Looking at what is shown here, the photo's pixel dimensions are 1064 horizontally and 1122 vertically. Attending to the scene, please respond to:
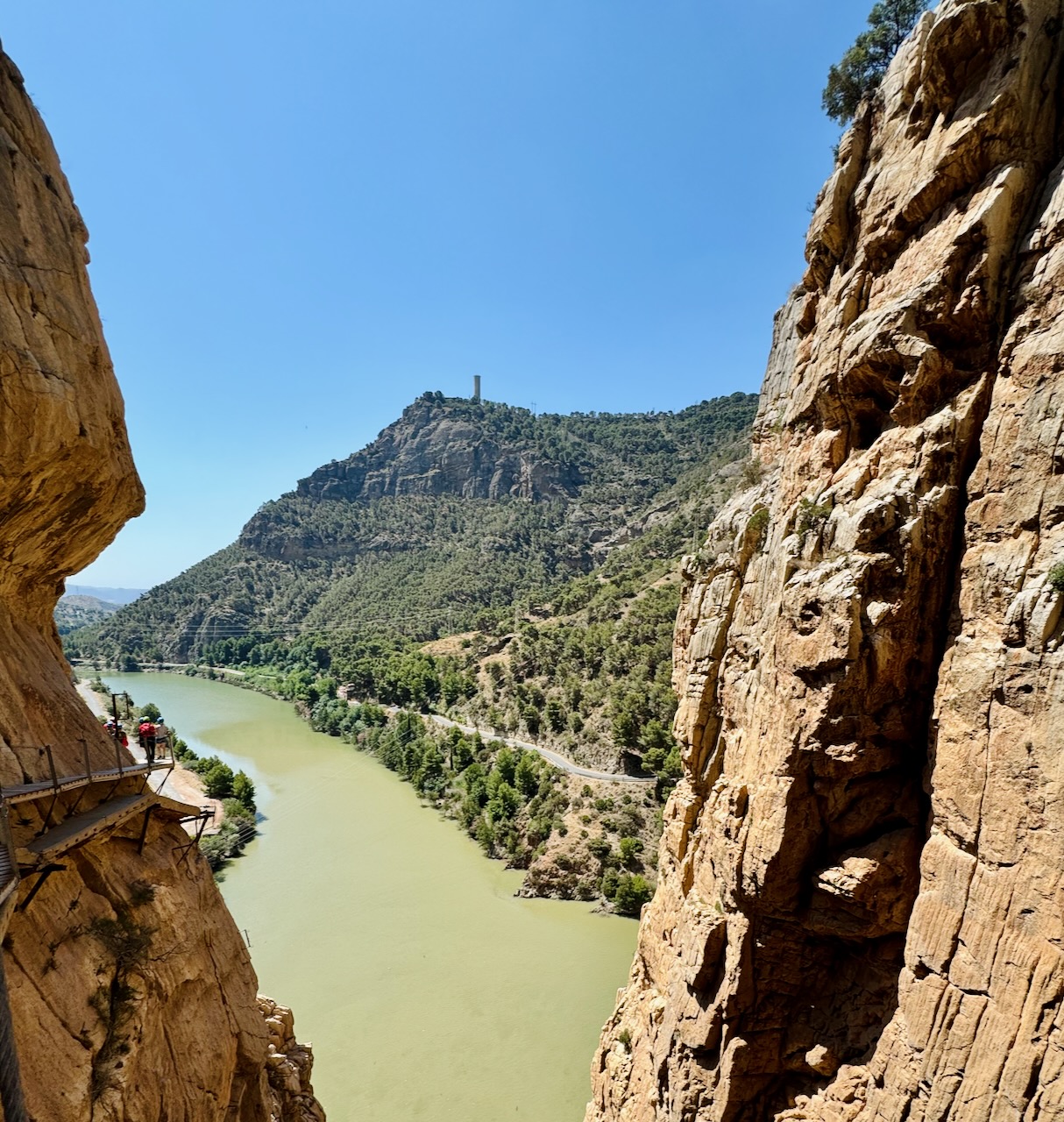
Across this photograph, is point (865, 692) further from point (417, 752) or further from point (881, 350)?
point (417, 752)

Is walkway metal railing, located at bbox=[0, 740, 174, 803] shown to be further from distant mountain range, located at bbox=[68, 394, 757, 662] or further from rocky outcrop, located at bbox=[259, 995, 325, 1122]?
distant mountain range, located at bbox=[68, 394, 757, 662]

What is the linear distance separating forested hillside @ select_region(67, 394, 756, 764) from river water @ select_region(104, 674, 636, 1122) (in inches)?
454

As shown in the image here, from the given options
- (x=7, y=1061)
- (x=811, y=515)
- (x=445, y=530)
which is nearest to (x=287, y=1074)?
(x=7, y=1061)

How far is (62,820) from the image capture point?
645cm

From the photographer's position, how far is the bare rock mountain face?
5582mm

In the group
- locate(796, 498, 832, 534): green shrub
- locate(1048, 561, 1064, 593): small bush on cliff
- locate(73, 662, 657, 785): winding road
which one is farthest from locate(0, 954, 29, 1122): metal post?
locate(73, 662, 657, 785): winding road

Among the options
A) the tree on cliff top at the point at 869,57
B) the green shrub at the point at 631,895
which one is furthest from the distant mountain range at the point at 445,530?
the tree on cliff top at the point at 869,57

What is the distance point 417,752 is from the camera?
45.2m

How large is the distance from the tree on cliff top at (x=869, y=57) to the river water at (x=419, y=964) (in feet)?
84.8

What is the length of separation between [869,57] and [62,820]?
1787cm

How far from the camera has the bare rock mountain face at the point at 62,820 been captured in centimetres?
558

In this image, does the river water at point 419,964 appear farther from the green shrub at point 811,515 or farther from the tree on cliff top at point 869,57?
the tree on cliff top at point 869,57

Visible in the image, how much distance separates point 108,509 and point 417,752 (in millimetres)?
40219

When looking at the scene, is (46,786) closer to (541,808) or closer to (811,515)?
(811,515)
